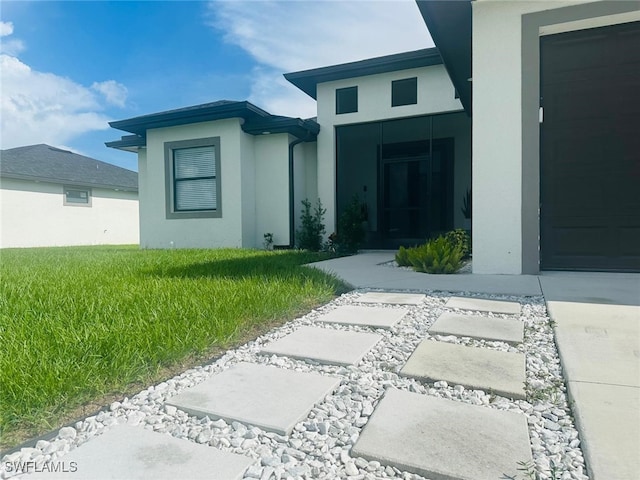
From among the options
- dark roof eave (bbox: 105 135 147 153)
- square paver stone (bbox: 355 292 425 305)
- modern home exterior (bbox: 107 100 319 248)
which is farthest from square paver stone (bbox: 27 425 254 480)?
dark roof eave (bbox: 105 135 147 153)

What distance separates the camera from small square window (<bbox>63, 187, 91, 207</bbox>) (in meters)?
14.6

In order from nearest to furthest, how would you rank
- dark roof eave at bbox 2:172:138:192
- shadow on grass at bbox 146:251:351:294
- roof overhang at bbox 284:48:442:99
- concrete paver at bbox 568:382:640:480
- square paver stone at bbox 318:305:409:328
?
concrete paver at bbox 568:382:640:480 → square paver stone at bbox 318:305:409:328 → shadow on grass at bbox 146:251:351:294 → roof overhang at bbox 284:48:442:99 → dark roof eave at bbox 2:172:138:192

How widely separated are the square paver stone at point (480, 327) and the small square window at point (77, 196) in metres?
16.1

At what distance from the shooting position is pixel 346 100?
28.1 ft

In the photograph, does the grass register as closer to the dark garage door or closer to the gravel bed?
the gravel bed

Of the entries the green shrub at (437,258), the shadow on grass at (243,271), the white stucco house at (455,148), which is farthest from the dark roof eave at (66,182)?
the green shrub at (437,258)

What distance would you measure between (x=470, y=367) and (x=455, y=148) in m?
8.46

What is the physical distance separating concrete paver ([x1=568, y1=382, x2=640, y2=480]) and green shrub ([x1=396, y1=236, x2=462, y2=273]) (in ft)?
10.9

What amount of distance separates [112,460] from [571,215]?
5.07m

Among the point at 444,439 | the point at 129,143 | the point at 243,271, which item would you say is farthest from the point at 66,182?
the point at 444,439

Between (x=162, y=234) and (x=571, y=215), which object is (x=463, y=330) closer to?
(x=571, y=215)

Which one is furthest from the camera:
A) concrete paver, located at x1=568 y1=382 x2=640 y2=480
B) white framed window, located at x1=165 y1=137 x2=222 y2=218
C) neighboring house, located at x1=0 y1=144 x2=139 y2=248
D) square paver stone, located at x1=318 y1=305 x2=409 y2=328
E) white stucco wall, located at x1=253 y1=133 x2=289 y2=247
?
neighboring house, located at x1=0 y1=144 x2=139 y2=248

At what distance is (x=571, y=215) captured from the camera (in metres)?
4.52

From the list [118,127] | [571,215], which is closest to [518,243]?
[571,215]
